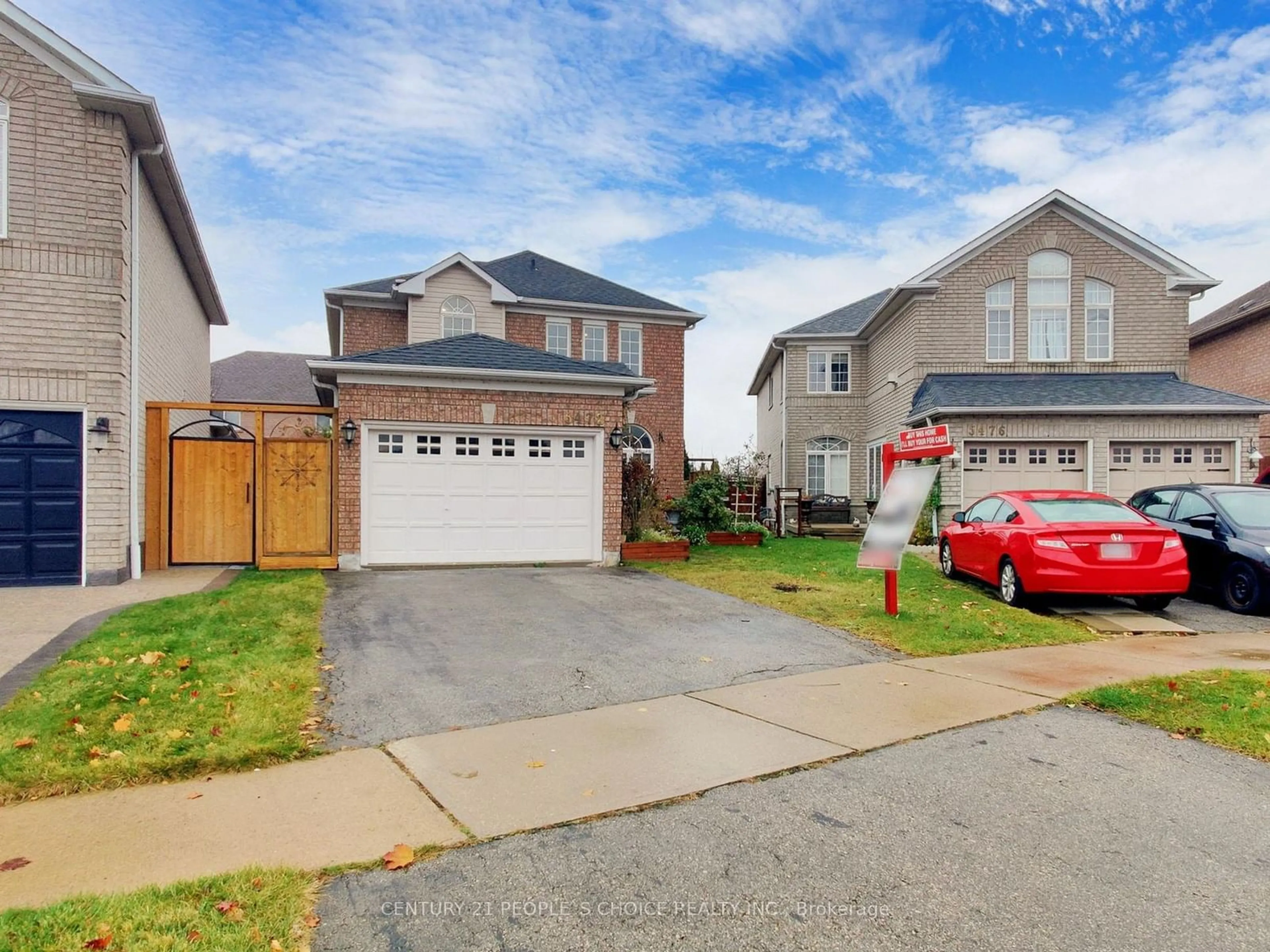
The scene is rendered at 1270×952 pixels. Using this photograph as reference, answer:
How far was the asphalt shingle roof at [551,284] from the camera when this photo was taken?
21766mm

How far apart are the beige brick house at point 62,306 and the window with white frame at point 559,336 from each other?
1222cm

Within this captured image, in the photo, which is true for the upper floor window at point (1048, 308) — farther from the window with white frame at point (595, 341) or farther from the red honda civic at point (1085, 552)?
the window with white frame at point (595, 341)

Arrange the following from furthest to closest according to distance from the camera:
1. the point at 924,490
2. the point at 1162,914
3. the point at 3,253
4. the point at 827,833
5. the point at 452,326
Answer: the point at 452,326, the point at 3,253, the point at 924,490, the point at 827,833, the point at 1162,914

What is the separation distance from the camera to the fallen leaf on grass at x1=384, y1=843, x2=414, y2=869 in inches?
119

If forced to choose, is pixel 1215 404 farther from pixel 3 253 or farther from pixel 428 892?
pixel 3 253

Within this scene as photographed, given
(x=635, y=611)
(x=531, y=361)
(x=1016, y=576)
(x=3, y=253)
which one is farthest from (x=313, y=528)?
(x=1016, y=576)

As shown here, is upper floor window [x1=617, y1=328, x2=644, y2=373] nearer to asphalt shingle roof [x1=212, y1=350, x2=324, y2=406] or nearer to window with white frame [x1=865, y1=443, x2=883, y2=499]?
window with white frame [x1=865, y1=443, x2=883, y2=499]

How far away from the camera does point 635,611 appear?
898 cm

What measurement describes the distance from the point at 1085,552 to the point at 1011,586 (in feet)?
3.51

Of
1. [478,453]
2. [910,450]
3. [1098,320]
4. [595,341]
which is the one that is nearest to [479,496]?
[478,453]

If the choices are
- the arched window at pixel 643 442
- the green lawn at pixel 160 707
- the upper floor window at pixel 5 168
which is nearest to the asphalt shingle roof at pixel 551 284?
the arched window at pixel 643 442

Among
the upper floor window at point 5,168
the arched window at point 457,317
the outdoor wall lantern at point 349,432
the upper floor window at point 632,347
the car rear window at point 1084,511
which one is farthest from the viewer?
the upper floor window at point 632,347

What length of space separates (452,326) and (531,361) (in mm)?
8100

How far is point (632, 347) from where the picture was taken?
22.7m
